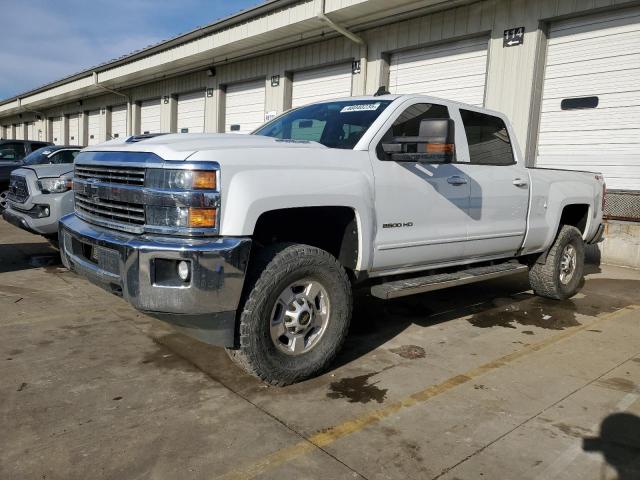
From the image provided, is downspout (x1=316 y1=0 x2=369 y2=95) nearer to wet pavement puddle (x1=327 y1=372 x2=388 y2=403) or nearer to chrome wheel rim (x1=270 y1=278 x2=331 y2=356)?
chrome wheel rim (x1=270 y1=278 x2=331 y2=356)

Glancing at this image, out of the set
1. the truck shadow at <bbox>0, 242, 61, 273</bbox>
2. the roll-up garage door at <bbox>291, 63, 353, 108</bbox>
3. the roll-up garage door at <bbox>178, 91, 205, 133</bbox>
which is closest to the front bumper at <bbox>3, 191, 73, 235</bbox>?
the truck shadow at <bbox>0, 242, 61, 273</bbox>

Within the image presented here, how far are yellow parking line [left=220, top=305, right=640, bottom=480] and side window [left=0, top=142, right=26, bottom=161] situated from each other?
12100mm

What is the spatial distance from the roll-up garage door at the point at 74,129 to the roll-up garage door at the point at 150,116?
8.09 metres

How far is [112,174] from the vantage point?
340cm

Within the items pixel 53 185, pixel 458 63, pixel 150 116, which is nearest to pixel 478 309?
pixel 53 185

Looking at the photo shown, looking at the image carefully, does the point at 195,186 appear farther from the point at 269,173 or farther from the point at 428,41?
the point at 428,41

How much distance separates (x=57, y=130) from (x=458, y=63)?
2909cm

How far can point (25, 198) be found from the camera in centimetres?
688

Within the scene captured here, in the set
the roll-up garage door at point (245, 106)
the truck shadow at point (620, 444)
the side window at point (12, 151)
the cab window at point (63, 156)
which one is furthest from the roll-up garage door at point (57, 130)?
the truck shadow at point (620, 444)

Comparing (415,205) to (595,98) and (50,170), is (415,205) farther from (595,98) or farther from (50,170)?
(595,98)

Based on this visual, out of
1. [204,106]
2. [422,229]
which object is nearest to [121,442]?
[422,229]

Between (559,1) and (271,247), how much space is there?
Answer: 837 cm

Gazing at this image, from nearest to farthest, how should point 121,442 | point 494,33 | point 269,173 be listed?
point 121,442 < point 269,173 < point 494,33

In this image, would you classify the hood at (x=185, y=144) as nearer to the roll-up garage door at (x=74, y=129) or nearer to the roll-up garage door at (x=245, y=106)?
the roll-up garage door at (x=245, y=106)
